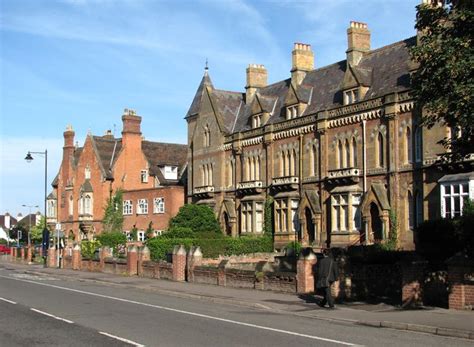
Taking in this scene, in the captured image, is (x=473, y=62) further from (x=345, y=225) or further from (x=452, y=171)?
(x=345, y=225)

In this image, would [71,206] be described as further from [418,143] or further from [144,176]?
[418,143]

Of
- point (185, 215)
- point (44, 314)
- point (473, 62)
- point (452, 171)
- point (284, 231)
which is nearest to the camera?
point (473, 62)

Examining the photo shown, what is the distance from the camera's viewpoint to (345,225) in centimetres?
4534

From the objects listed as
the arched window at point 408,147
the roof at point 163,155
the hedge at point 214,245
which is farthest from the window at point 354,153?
the roof at point 163,155

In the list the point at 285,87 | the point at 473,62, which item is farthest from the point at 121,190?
the point at 473,62

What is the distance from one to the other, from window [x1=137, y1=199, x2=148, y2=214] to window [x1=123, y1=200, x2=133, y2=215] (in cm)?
157

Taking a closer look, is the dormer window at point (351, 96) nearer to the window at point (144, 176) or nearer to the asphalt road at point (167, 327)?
the asphalt road at point (167, 327)

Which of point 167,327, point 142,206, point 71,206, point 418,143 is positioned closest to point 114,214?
point 142,206

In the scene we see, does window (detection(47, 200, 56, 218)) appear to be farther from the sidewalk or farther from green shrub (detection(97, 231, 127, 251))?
the sidewalk

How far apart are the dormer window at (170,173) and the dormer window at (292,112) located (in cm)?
2351

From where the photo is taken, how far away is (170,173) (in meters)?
73.1

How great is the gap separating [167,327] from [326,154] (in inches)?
1300

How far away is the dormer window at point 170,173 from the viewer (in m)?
72.8

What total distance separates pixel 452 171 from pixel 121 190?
41.2 meters
